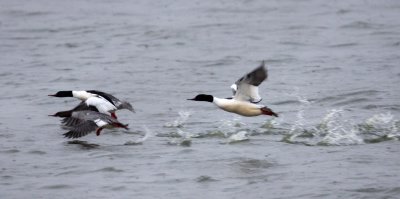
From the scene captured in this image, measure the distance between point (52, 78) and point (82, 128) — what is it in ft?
14.7

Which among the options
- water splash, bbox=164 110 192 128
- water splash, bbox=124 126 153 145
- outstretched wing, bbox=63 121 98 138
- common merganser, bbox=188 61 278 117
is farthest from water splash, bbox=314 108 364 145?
outstretched wing, bbox=63 121 98 138

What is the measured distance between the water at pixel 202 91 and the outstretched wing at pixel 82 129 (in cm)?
15

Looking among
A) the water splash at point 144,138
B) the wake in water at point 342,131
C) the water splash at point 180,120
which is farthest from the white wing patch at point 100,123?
the wake in water at point 342,131

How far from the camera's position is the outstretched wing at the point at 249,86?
10477 mm

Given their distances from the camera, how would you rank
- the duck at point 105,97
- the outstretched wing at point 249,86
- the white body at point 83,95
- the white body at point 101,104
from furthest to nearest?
the white body at point 83,95 < the duck at point 105,97 < the white body at point 101,104 < the outstretched wing at point 249,86

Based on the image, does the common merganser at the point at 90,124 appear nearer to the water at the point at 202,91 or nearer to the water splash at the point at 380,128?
the water at the point at 202,91

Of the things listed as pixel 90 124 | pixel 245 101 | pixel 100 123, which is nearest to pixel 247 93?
pixel 245 101

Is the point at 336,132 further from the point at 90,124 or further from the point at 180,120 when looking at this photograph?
the point at 90,124

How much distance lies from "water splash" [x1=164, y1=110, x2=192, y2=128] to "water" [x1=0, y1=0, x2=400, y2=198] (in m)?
0.02

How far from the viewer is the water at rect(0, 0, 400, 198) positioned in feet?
30.0

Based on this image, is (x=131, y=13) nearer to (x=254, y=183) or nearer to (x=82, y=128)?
(x=82, y=128)

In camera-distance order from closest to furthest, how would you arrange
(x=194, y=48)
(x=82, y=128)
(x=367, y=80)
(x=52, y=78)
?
(x=82, y=128), (x=367, y=80), (x=52, y=78), (x=194, y=48)

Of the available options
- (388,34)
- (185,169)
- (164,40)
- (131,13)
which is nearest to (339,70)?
(388,34)

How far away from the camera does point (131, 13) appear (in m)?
21.3
